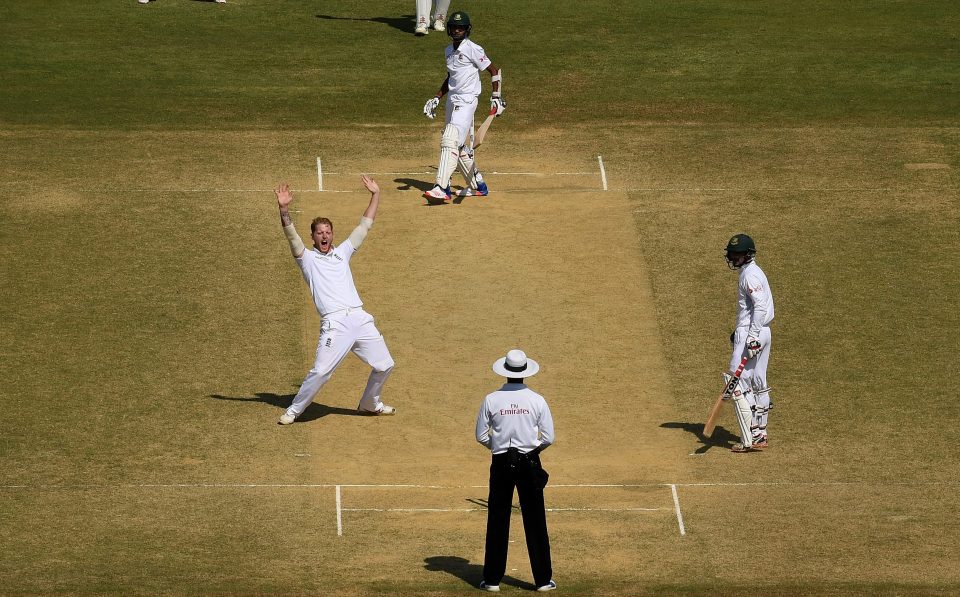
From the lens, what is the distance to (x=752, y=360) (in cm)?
1994

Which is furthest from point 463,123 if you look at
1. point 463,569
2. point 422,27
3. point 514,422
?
point 514,422

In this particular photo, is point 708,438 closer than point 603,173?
Yes

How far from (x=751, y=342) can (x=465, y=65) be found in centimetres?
875

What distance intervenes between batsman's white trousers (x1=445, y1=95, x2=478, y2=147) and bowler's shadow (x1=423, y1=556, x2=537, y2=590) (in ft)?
34.8

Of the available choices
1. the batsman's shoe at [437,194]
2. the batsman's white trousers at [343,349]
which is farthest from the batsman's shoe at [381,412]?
the batsman's shoe at [437,194]

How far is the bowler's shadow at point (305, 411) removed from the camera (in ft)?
68.9

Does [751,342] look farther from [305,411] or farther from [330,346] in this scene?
[305,411]

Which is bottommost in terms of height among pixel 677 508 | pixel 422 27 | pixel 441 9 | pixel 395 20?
pixel 677 508

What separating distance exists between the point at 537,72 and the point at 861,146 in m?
6.65

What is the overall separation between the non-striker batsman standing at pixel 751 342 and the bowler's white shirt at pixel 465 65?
7.87 meters

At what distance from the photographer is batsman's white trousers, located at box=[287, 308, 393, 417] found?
789 inches

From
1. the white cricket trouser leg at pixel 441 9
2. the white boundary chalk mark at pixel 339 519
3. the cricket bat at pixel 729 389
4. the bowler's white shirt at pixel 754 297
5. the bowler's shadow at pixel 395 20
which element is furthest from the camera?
the bowler's shadow at pixel 395 20

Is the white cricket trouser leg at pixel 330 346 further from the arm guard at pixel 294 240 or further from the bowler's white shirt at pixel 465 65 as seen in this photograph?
the bowler's white shirt at pixel 465 65

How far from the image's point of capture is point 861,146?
29078mm
